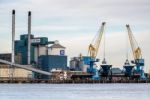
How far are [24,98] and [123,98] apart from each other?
13.3 meters

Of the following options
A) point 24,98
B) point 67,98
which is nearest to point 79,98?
point 67,98

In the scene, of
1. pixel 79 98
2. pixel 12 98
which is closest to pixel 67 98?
pixel 79 98

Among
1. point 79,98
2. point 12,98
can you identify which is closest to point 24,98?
point 12,98

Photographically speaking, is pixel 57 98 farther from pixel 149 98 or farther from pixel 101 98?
pixel 149 98

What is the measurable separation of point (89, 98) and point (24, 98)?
8.85 meters

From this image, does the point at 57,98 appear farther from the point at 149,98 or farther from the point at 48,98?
the point at 149,98

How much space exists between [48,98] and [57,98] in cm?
140

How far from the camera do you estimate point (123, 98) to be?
91.4 m

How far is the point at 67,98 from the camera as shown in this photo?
89375 mm


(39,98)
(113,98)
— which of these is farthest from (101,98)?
(39,98)

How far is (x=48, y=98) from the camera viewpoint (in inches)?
3561

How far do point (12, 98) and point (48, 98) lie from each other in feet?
16.1

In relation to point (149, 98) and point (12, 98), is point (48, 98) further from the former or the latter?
point (149, 98)

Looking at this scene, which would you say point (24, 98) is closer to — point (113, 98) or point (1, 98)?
point (1, 98)
